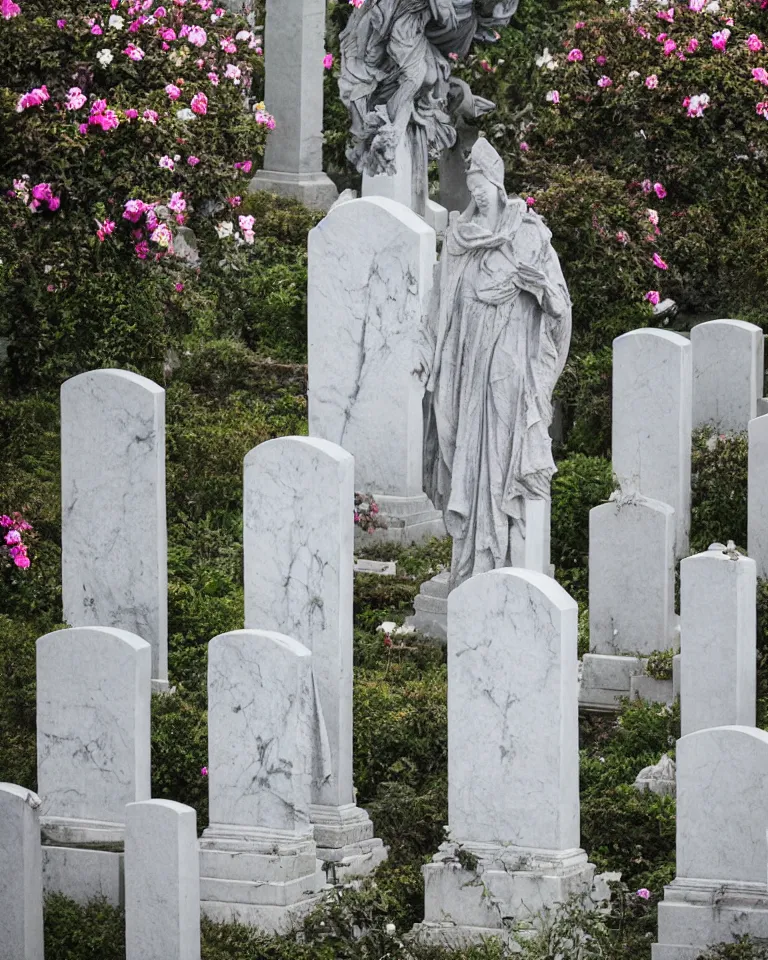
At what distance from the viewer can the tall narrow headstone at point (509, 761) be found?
36.8 feet

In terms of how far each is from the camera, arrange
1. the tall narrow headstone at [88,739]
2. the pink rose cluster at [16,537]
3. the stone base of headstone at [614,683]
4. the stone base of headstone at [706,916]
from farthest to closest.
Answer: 1. the pink rose cluster at [16,537]
2. the stone base of headstone at [614,683]
3. the tall narrow headstone at [88,739]
4. the stone base of headstone at [706,916]

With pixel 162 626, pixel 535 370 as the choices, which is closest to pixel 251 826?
pixel 162 626

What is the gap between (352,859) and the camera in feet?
39.5

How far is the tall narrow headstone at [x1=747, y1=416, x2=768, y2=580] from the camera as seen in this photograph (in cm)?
1414

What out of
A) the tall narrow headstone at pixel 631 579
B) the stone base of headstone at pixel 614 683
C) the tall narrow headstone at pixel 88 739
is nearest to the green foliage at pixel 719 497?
the tall narrow headstone at pixel 631 579

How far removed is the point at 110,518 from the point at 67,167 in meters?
3.29

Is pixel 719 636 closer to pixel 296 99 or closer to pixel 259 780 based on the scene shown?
pixel 259 780

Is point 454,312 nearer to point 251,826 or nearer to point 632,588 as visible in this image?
point 632,588

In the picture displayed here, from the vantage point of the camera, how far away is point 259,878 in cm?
1161

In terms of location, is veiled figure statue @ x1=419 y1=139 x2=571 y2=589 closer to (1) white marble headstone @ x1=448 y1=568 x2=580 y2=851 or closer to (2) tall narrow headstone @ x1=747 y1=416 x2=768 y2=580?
(2) tall narrow headstone @ x1=747 y1=416 x2=768 y2=580

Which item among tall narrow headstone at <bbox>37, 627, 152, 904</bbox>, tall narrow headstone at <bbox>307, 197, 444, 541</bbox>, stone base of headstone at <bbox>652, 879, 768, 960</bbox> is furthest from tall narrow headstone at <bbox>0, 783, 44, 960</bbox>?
tall narrow headstone at <bbox>307, 197, 444, 541</bbox>

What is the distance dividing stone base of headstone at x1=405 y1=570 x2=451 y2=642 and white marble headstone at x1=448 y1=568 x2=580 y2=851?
2.81 metres

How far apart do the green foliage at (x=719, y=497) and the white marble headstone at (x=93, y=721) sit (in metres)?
4.19

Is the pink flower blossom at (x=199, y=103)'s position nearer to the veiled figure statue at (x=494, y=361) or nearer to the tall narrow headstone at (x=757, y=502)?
the veiled figure statue at (x=494, y=361)
